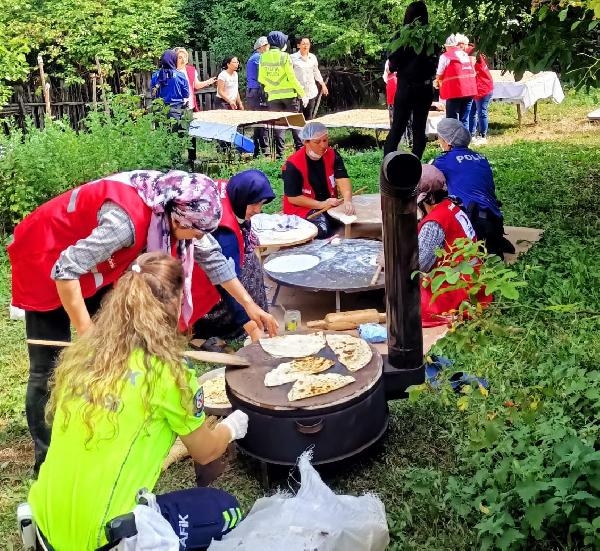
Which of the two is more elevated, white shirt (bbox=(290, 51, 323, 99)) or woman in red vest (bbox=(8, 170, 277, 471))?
white shirt (bbox=(290, 51, 323, 99))

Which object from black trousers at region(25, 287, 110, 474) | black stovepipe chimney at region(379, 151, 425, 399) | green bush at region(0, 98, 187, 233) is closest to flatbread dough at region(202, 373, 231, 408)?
black trousers at region(25, 287, 110, 474)

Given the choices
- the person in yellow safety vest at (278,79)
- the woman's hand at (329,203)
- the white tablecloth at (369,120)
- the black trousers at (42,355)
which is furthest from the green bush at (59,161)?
the person in yellow safety vest at (278,79)

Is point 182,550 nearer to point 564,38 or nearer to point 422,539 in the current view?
point 422,539

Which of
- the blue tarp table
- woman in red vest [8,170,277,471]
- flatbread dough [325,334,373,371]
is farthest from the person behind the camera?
the blue tarp table

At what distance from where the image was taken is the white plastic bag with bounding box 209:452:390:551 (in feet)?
8.39

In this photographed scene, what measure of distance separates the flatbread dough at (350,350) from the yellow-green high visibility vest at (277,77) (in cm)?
914

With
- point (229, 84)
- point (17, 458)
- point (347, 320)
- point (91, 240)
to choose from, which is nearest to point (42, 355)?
point (91, 240)

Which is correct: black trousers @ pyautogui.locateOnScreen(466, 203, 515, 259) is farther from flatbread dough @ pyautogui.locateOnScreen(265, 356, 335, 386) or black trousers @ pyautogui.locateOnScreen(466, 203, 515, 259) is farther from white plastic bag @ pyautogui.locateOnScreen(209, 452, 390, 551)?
white plastic bag @ pyautogui.locateOnScreen(209, 452, 390, 551)

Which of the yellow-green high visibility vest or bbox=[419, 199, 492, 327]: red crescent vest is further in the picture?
the yellow-green high visibility vest

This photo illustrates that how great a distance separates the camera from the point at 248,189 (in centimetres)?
483

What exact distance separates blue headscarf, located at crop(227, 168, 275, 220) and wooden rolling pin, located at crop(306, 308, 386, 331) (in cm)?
97

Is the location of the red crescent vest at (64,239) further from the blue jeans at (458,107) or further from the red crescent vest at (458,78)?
the blue jeans at (458,107)

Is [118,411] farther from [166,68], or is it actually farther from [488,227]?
[166,68]

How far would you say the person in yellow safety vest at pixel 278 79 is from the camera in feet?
39.6
